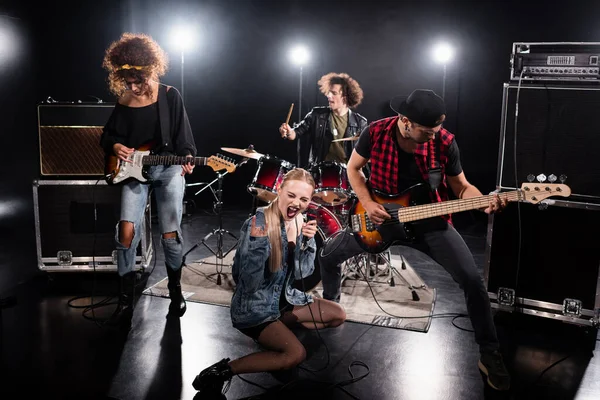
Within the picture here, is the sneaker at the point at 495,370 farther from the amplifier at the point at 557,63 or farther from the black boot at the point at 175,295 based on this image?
the black boot at the point at 175,295

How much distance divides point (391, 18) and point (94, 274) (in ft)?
19.0

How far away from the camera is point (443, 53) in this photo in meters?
8.05

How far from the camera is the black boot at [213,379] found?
310 centimetres

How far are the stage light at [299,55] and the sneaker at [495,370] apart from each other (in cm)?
603

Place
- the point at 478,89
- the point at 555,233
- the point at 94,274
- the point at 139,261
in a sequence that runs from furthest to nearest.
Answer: the point at 478,89 < the point at 139,261 < the point at 94,274 < the point at 555,233

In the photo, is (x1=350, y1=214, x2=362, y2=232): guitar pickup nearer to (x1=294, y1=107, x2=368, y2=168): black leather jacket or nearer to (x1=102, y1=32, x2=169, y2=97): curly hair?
(x1=102, y1=32, x2=169, y2=97): curly hair

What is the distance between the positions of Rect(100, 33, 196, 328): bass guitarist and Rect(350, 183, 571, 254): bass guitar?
142cm

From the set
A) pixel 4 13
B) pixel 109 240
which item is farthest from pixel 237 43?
pixel 109 240

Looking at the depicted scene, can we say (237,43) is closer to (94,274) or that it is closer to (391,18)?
(391,18)

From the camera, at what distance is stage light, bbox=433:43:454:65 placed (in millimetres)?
8047

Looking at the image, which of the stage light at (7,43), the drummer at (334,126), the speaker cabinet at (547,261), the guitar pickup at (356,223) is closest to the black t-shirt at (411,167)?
the guitar pickup at (356,223)

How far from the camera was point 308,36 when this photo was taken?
862cm

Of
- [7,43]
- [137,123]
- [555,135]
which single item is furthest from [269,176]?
[7,43]

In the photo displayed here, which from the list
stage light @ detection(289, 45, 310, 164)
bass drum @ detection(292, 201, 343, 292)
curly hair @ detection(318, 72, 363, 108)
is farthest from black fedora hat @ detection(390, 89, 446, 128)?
stage light @ detection(289, 45, 310, 164)
